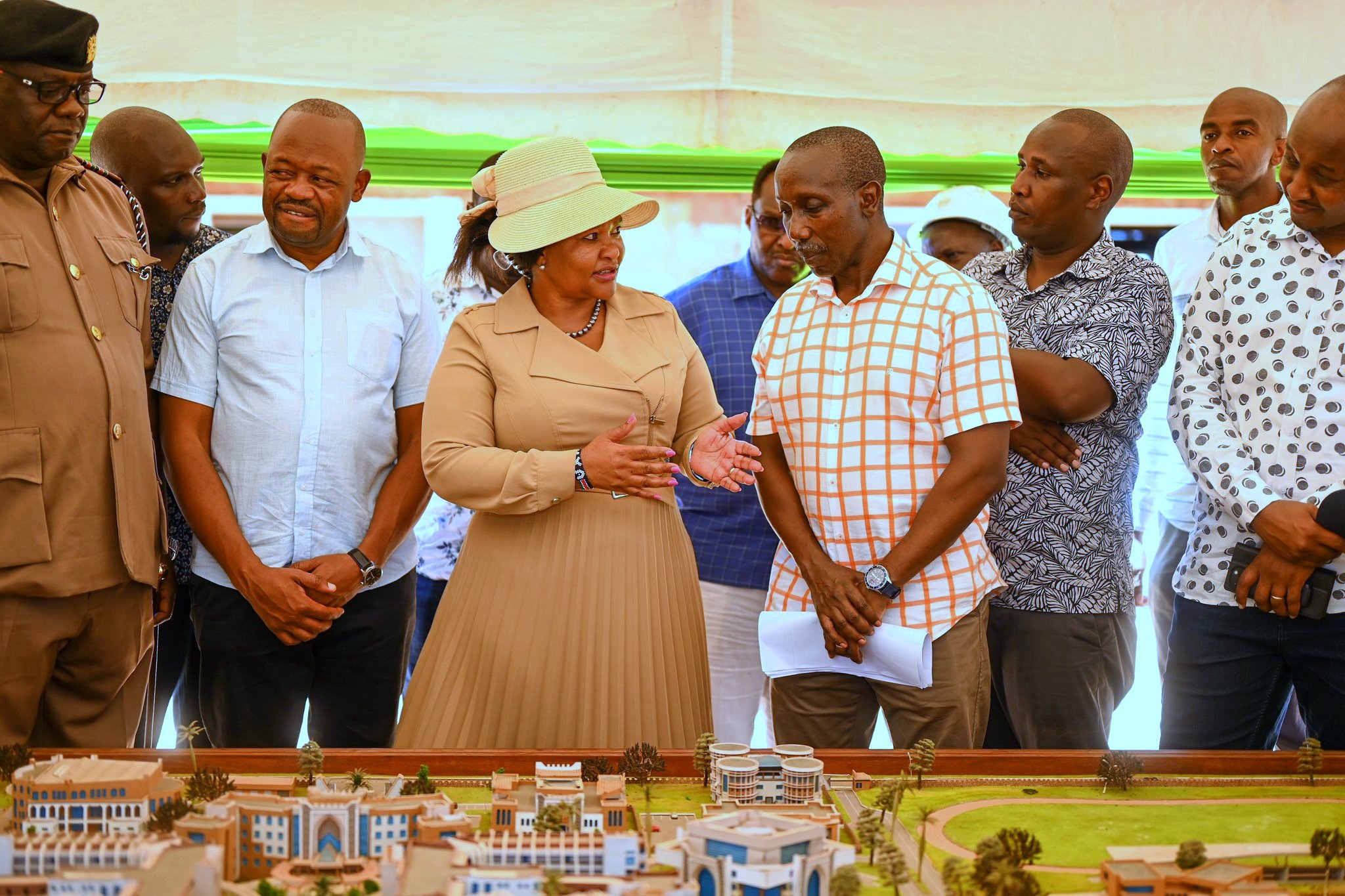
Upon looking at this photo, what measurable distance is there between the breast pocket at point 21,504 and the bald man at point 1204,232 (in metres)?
3.21

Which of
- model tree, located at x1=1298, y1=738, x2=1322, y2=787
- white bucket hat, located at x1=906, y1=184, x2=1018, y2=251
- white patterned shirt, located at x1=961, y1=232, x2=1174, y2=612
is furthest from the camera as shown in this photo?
white bucket hat, located at x1=906, y1=184, x2=1018, y2=251

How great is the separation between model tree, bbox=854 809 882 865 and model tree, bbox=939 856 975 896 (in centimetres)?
14

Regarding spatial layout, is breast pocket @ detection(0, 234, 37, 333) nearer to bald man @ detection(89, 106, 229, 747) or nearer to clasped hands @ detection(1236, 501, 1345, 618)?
bald man @ detection(89, 106, 229, 747)

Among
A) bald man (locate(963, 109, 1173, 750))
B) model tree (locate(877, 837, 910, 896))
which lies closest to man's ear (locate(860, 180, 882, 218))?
bald man (locate(963, 109, 1173, 750))

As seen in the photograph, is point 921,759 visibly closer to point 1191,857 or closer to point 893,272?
point 1191,857

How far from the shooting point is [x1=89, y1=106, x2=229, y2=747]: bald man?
3545mm

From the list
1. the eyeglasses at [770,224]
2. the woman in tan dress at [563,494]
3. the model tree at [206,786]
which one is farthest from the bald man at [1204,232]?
the model tree at [206,786]

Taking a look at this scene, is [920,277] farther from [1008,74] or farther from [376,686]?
[376,686]

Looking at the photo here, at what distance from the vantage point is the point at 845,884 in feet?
5.62

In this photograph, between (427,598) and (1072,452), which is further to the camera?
(427,598)

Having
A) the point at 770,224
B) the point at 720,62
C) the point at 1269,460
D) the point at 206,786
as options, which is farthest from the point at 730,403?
the point at 206,786

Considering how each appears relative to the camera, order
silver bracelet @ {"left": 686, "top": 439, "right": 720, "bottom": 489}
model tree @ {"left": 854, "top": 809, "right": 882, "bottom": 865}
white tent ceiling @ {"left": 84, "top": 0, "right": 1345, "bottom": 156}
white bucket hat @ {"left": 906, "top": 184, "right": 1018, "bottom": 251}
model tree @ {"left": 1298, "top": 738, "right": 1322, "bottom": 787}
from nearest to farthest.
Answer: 1. model tree @ {"left": 854, "top": 809, "right": 882, "bottom": 865}
2. model tree @ {"left": 1298, "top": 738, "right": 1322, "bottom": 787}
3. silver bracelet @ {"left": 686, "top": 439, "right": 720, "bottom": 489}
4. white tent ceiling @ {"left": 84, "top": 0, "right": 1345, "bottom": 156}
5. white bucket hat @ {"left": 906, "top": 184, "right": 1018, "bottom": 251}

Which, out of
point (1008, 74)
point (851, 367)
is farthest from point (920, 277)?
point (1008, 74)

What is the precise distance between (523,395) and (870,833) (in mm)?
1440
